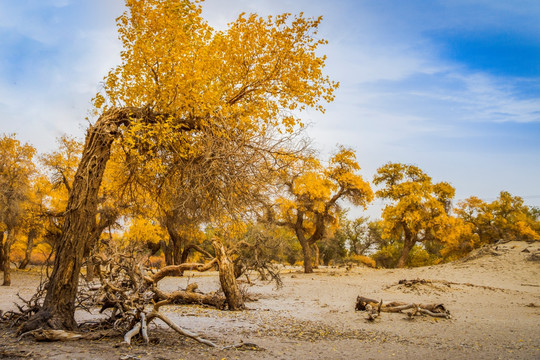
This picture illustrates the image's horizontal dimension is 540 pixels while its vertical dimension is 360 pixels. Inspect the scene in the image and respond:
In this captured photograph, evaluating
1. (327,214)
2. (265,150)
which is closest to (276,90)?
(265,150)

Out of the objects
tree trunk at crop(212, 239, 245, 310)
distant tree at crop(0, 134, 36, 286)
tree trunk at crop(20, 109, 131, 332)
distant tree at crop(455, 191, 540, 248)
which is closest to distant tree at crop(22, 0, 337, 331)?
tree trunk at crop(20, 109, 131, 332)

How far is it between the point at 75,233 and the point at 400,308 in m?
7.76

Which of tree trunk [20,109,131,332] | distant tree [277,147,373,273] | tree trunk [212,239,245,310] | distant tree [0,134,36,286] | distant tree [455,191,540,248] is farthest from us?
distant tree [455,191,540,248]

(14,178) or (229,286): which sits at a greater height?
(14,178)

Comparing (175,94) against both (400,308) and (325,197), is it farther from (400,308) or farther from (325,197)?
(325,197)

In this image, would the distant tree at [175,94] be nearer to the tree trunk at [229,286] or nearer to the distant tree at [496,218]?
the tree trunk at [229,286]

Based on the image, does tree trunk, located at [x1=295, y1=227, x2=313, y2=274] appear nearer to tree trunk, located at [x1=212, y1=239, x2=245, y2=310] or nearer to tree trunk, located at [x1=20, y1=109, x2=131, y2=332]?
tree trunk, located at [x1=212, y1=239, x2=245, y2=310]

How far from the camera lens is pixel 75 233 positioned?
20.8 feet

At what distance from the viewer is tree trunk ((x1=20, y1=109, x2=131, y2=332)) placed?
6.09 meters

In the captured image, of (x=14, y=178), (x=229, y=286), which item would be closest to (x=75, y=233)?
(x=229, y=286)

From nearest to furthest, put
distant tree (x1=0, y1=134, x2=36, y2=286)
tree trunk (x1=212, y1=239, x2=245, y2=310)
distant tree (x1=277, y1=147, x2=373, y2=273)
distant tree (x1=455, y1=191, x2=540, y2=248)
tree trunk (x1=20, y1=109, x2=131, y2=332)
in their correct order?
tree trunk (x1=20, y1=109, x2=131, y2=332), tree trunk (x1=212, y1=239, x2=245, y2=310), distant tree (x1=0, y1=134, x2=36, y2=286), distant tree (x1=277, y1=147, x2=373, y2=273), distant tree (x1=455, y1=191, x2=540, y2=248)

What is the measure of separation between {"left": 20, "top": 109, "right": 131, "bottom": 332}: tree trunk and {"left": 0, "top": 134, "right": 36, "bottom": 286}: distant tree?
15315 mm

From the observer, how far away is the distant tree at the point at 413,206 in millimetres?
28516

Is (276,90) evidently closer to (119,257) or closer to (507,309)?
(119,257)
